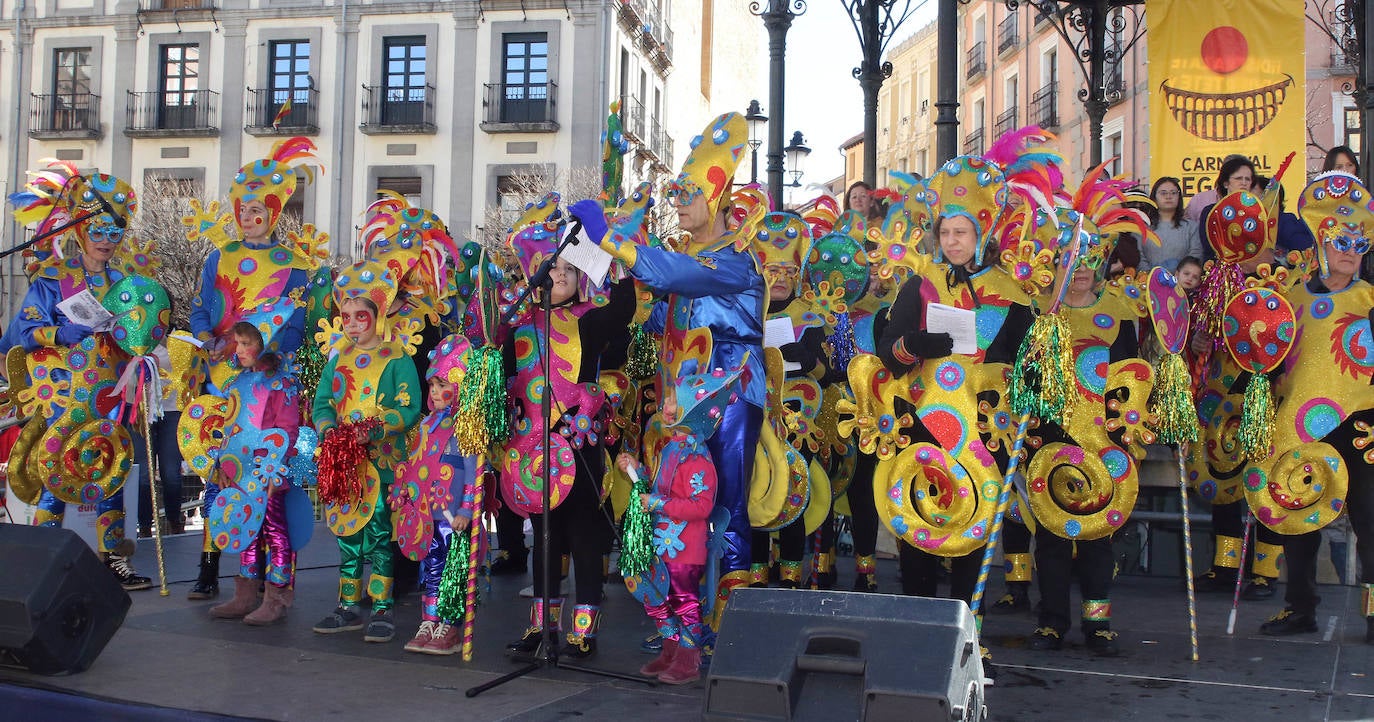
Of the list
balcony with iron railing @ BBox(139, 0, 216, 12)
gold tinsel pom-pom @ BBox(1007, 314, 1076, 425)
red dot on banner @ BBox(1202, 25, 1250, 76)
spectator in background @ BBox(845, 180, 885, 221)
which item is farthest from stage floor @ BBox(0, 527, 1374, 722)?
balcony with iron railing @ BBox(139, 0, 216, 12)

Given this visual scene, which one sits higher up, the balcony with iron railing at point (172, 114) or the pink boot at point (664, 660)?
the balcony with iron railing at point (172, 114)

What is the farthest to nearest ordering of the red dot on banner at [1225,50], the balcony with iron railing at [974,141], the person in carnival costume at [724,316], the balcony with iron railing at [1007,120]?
the balcony with iron railing at [974,141] → the balcony with iron railing at [1007,120] → the red dot on banner at [1225,50] → the person in carnival costume at [724,316]

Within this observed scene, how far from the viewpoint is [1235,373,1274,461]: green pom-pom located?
5.48 m

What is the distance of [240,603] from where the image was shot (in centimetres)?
Result: 612

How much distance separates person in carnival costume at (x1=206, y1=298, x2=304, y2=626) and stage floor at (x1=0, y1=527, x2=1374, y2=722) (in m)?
0.20

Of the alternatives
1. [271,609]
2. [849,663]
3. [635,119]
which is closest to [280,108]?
[635,119]

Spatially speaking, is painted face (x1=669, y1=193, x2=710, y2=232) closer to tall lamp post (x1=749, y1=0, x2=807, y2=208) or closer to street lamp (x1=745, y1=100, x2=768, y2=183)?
tall lamp post (x1=749, y1=0, x2=807, y2=208)

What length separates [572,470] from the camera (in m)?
5.02

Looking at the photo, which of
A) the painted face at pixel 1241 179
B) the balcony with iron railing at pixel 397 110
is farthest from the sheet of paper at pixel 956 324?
the balcony with iron railing at pixel 397 110

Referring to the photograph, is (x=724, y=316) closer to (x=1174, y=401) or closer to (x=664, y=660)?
(x=664, y=660)

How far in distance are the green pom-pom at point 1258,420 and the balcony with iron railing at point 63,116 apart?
2964cm

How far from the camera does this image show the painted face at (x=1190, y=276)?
641 centimetres

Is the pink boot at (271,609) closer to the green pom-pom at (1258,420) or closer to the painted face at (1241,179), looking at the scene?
the green pom-pom at (1258,420)

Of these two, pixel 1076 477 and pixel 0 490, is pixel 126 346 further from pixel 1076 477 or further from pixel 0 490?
pixel 1076 477
